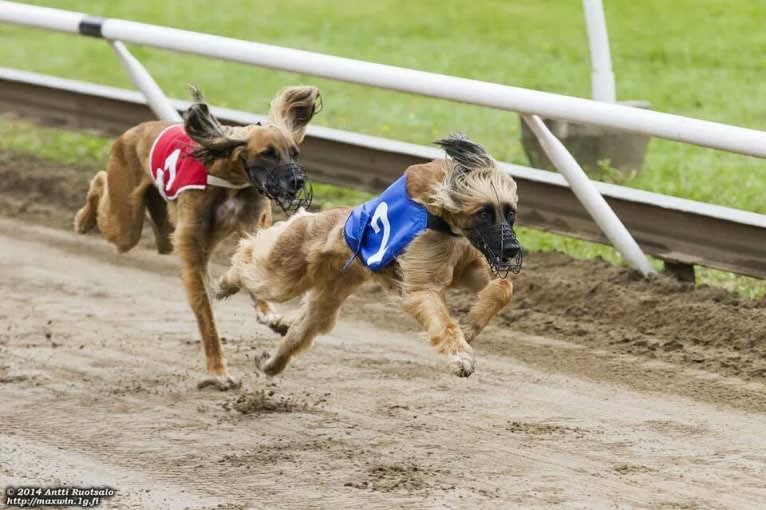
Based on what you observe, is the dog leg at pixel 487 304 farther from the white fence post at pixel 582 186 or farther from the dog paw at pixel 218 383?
the white fence post at pixel 582 186

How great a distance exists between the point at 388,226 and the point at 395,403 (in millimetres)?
861

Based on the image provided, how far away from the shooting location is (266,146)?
5.14 m

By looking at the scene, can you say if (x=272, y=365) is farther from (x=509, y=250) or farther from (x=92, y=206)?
(x=92, y=206)

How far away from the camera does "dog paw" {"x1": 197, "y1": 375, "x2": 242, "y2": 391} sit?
17.8ft

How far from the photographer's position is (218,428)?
16.3 feet

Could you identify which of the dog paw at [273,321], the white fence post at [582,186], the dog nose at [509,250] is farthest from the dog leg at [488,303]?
the white fence post at [582,186]

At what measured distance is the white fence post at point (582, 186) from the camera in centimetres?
596

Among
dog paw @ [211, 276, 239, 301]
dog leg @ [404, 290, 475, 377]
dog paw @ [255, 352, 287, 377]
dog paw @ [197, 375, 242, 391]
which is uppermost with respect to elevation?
dog paw @ [211, 276, 239, 301]

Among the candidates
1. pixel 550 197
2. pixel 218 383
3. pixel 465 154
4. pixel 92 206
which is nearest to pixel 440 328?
pixel 465 154

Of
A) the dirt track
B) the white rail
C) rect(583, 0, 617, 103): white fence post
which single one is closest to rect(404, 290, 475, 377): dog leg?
the dirt track

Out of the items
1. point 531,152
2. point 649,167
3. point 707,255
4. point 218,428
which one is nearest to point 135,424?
point 218,428

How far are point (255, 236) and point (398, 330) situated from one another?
1.05 metres

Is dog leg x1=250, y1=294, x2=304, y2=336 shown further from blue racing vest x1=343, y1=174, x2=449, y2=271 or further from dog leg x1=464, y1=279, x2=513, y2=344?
dog leg x1=464, y1=279, x2=513, y2=344

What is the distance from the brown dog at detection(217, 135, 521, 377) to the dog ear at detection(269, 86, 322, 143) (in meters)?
0.38
